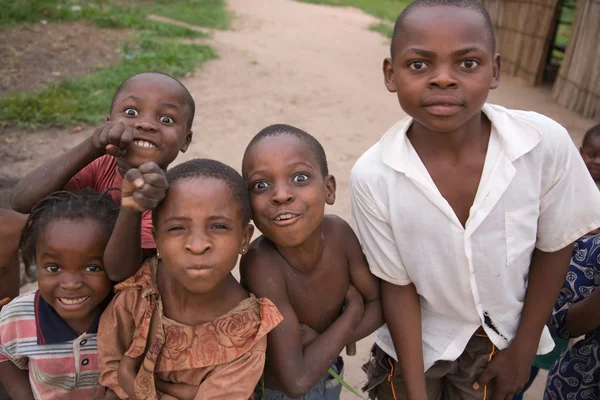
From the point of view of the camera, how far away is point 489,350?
177 cm

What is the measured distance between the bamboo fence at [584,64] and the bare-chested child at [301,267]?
607 centimetres

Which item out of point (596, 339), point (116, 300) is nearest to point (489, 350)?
point (596, 339)

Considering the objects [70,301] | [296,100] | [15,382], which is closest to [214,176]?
[70,301]

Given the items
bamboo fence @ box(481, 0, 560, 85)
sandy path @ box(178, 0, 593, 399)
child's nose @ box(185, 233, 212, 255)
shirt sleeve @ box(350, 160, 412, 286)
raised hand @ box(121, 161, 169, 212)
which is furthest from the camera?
bamboo fence @ box(481, 0, 560, 85)

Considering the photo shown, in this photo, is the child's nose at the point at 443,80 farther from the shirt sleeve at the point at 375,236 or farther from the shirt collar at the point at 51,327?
the shirt collar at the point at 51,327

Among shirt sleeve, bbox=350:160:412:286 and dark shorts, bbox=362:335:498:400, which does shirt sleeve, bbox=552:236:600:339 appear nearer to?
dark shorts, bbox=362:335:498:400

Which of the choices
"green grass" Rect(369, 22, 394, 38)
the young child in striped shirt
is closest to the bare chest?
the young child in striped shirt

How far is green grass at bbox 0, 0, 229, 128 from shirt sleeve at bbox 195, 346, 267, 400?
487 cm

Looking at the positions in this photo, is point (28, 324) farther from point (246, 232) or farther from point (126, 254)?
point (246, 232)

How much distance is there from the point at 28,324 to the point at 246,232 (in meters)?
0.71

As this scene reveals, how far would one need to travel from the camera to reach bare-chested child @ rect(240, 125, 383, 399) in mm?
1563

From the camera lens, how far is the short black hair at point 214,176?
150 cm

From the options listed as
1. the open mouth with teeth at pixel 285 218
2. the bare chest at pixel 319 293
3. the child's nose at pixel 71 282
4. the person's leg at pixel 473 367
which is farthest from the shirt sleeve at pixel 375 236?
the child's nose at pixel 71 282

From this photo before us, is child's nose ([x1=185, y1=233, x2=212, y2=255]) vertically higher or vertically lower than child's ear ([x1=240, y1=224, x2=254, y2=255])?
higher
